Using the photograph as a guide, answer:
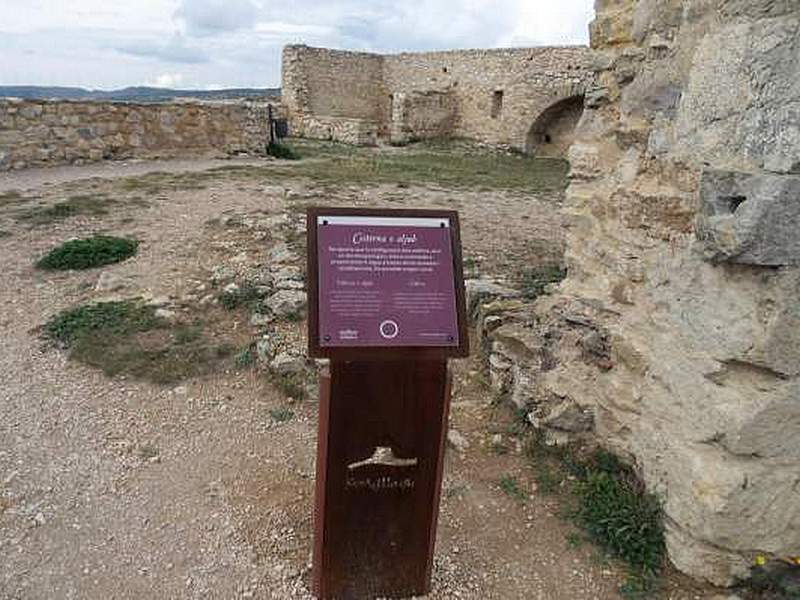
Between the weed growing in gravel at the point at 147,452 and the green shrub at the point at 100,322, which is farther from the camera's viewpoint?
the green shrub at the point at 100,322

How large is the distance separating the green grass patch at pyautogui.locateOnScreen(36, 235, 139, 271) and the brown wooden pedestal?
4656mm

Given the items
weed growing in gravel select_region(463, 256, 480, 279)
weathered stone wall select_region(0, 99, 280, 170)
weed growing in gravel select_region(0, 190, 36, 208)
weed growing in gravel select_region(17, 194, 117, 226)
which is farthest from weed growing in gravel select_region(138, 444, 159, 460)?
weathered stone wall select_region(0, 99, 280, 170)

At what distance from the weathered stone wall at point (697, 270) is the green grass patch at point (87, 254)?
465cm

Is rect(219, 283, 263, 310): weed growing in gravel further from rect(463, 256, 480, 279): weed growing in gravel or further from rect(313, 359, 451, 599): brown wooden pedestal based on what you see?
rect(313, 359, 451, 599): brown wooden pedestal

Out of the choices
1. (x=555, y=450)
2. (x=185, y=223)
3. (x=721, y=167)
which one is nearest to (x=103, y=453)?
(x=555, y=450)

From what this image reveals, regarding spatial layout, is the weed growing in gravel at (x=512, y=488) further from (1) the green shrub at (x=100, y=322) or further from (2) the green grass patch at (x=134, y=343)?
(1) the green shrub at (x=100, y=322)

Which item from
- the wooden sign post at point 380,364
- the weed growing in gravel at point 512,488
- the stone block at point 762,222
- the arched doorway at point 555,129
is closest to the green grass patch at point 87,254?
the weed growing in gravel at point 512,488

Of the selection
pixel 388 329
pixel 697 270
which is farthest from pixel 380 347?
pixel 697 270

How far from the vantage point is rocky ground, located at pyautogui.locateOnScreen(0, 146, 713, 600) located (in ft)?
9.36

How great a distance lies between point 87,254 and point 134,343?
2.06 metres

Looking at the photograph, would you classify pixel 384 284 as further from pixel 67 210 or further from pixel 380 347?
pixel 67 210

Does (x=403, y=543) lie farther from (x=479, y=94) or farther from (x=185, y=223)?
(x=479, y=94)

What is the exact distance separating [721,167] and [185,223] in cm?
618

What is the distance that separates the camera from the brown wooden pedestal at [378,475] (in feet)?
8.04
